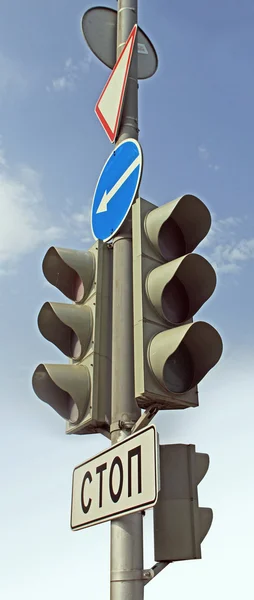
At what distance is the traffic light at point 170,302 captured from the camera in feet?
10.4

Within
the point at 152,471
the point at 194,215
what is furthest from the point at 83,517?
the point at 194,215

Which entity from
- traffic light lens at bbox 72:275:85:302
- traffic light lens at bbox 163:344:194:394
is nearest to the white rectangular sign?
traffic light lens at bbox 163:344:194:394

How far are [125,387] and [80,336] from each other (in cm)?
49

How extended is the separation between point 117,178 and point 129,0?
1882mm

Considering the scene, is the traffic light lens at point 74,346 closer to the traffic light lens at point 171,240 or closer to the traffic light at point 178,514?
the traffic light lens at point 171,240

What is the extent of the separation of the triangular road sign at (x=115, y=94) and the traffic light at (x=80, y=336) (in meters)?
1.09

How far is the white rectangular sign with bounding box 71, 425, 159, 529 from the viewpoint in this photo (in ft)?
8.78

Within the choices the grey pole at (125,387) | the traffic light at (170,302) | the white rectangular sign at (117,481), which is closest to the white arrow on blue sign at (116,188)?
the grey pole at (125,387)

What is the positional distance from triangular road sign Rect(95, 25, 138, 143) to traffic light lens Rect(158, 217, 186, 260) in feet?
3.73

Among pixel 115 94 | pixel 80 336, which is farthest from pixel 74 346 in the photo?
pixel 115 94

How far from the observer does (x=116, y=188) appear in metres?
4.23

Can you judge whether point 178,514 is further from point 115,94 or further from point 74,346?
point 115,94

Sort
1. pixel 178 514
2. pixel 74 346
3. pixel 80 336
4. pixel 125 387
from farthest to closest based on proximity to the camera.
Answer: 1. pixel 74 346
2. pixel 80 336
3. pixel 125 387
4. pixel 178 514

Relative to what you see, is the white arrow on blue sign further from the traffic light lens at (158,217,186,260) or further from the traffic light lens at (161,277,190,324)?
the traffic light lens at (161,277,190,324)
